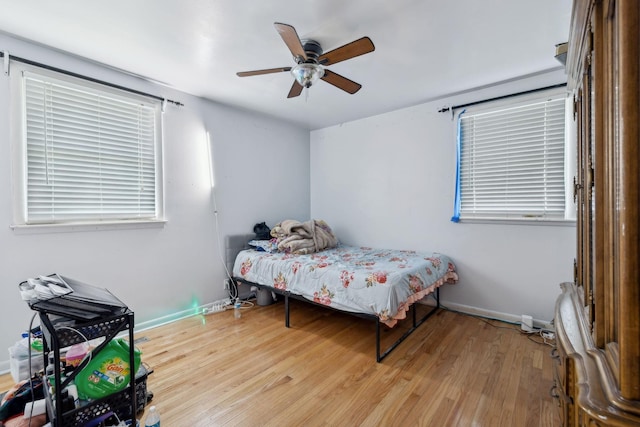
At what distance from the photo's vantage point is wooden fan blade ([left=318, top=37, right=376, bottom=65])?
1762 mm

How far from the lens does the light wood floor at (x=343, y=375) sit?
5.38 ft

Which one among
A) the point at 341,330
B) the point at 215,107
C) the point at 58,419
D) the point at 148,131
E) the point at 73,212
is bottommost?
the point at 341,330

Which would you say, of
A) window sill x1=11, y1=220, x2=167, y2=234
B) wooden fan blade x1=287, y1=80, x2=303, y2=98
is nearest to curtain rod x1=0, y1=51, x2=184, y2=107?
window sill x1=11, y1=220, x2=167, y2=234

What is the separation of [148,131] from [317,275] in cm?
226

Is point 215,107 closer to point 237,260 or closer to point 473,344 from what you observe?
point 237,260

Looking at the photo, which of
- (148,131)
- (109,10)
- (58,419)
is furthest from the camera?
(148,131)

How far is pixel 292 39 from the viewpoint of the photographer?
1.75 m

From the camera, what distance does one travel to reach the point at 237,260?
3422 millimetres

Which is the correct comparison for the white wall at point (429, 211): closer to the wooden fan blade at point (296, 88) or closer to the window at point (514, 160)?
the window at point (514, 160)

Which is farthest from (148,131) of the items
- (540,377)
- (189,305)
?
(540,377)

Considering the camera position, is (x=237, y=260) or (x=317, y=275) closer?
(x=317, y=275)

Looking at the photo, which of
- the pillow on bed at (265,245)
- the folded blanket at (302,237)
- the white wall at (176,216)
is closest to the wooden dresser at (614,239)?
the folded blanket at (302,237)

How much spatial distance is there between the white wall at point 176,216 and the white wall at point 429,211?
0.69 m

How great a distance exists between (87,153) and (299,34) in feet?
6.87
